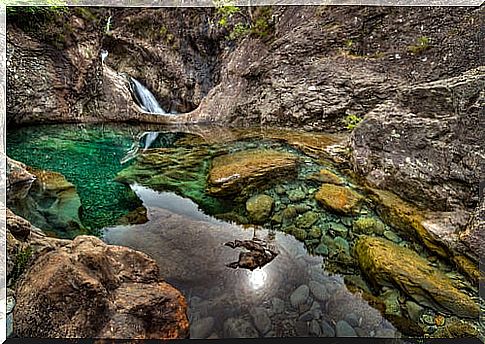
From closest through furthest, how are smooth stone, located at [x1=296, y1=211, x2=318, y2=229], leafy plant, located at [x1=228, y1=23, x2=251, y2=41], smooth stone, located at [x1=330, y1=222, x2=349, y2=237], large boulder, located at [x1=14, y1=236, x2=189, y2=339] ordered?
large boulder, located at [x1=14, y1=236, x2=189, y2=339], smooth stone, located at [x1=330, y1=222, x2=349, y2=237], smooth stone, located at [x1=296, y1=211, x2=318, y2=229], leafy plant, located at [x1=228, y1=23, x2=251, y2=41]

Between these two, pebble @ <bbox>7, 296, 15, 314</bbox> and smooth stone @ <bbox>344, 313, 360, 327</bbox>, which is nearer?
pebble @ <bbox>7, 296, 15, 314</bbox>

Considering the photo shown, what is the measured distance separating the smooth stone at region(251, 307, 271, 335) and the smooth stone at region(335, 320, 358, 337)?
0.28m

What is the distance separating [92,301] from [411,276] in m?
1.34

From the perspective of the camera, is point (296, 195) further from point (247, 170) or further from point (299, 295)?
point (299, 295)

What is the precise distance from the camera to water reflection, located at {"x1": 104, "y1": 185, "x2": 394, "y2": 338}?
4.10ft

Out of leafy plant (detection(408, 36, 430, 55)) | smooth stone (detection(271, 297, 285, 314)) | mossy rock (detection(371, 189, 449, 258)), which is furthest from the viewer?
leafy plant (detection(408, 36, 430, 55))

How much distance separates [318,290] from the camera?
142 centimetres

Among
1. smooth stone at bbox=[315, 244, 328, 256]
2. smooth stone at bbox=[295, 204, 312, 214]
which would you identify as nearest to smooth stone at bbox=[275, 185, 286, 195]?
smooth stone at bbox=[295, 204, 312, 214]

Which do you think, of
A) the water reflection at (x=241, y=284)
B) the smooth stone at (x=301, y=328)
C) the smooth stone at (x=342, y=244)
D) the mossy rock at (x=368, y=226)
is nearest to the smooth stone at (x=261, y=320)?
the water reflection at (x=241, y=284)

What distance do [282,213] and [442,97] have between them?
1163 millimetres

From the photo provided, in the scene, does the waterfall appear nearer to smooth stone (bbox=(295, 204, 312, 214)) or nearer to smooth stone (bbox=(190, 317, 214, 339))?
smooth stone (bbox=(295, 204, 312, 214))

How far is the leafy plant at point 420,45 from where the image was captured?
114 inches

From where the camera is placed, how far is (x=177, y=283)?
1386mm

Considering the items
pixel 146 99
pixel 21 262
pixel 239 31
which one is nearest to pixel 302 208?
pixel 21 262
